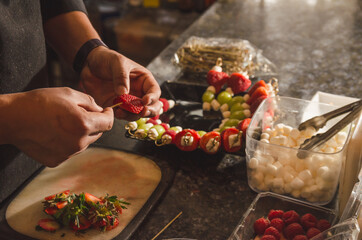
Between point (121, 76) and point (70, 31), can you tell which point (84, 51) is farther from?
point (121, 76)

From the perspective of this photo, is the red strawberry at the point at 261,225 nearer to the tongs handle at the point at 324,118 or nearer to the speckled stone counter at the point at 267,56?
the speckled stone counter at the point at 267,56

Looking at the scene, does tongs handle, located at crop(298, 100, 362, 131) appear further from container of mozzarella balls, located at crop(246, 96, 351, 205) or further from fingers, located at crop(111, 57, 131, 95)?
fingers, located at crop(111, 57, 131, 95)

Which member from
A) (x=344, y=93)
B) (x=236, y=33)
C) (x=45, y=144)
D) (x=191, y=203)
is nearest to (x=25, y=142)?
(x=45, y=144)

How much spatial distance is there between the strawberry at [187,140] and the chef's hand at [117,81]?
0.39 feet

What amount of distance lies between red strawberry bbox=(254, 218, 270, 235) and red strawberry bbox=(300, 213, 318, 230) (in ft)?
0.23

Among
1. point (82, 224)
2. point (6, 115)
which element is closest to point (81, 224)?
point (82, 224)

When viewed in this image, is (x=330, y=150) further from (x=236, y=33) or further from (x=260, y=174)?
(x=236, y=33)

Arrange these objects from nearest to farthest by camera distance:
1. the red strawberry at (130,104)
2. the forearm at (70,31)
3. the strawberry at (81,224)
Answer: the strawberry at (81,224) → the red strawberry at (130,104) → the forearm at (70,31)

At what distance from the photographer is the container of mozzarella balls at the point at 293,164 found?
99cm

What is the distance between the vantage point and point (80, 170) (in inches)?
44.6

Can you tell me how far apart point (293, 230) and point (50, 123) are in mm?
514

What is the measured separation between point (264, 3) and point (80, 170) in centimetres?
181

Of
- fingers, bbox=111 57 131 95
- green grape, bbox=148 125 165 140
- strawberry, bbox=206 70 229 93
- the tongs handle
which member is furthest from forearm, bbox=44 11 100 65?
the tongs handle

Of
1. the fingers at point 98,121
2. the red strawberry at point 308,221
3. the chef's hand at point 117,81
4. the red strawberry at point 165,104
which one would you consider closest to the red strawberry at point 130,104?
the chef's hand at point 117,81
